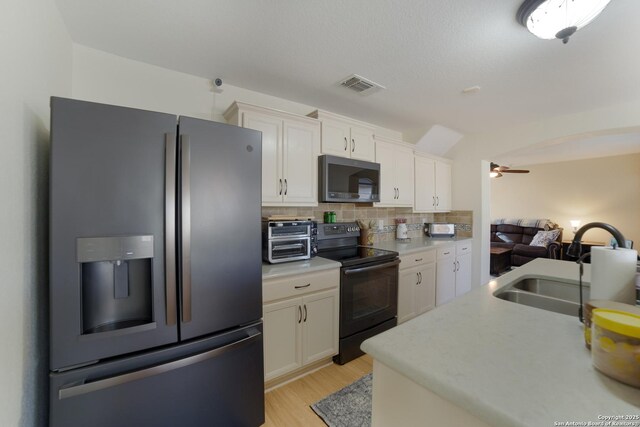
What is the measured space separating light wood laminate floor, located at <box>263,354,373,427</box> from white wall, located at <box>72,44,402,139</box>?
222 centimetres

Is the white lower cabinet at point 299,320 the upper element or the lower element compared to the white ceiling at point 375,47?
lower

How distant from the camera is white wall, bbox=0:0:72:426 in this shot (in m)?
0.92

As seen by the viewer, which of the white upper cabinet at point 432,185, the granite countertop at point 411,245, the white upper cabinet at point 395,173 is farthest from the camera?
the white upper cabinet at point 432,185

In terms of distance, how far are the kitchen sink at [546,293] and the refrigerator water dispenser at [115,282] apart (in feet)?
5.63

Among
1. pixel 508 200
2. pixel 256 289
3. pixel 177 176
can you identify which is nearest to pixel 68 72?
pixel 177 176

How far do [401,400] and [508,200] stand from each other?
8.23 metres

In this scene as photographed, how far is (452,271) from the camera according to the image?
11.6ft

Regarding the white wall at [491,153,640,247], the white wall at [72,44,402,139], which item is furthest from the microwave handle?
the white wall at [491,153,640,247]

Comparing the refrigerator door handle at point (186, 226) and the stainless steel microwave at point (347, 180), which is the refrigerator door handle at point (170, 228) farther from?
the stainless steel microwave at point (347, 180)

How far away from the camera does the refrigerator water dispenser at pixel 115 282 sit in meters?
1.10

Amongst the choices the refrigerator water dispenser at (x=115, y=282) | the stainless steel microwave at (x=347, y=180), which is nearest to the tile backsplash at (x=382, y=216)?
the stainless steel microwave at (x=347, y=180)

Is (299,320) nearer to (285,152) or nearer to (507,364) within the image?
(285,152)

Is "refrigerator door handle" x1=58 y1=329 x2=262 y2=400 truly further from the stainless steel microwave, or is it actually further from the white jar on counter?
the white jar on counter

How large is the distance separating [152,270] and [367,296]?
5.80ft
